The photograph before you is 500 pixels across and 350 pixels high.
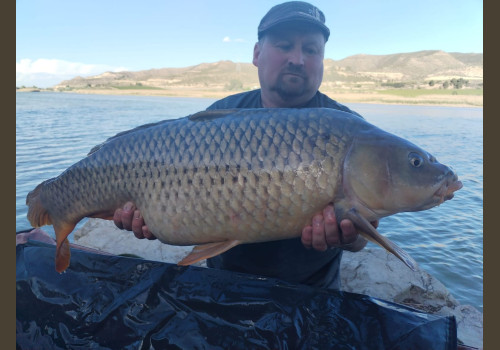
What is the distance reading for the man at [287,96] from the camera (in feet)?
5.61

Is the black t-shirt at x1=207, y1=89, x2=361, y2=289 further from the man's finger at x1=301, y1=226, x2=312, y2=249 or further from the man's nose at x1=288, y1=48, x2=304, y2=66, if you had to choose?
the man's nose at x1=288, y1=48, x2=304, y2=66

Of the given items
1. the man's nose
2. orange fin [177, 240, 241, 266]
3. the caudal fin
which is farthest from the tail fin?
the man's nose

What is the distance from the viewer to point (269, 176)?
1.29m

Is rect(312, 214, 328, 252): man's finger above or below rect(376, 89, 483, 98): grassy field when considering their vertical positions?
below

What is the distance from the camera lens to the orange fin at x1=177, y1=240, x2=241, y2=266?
135 centimetres

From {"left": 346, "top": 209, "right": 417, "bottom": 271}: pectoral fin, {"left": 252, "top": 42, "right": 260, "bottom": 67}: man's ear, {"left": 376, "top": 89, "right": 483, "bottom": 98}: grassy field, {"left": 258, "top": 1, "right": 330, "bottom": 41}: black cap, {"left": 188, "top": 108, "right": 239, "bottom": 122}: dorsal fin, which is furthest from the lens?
{"left": 376, "top": 89, "right": 483, "bottom": 98}: grassy field

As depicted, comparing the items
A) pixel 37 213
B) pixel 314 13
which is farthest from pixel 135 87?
pixel 37 213

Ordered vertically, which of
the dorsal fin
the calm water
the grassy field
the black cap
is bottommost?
the calm water

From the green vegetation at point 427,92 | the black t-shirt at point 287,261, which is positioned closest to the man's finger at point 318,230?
the black t-shirt at point 287,261

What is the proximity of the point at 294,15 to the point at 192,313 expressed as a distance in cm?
155

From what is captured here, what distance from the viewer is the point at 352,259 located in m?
2.97

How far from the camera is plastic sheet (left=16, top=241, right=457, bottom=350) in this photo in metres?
1.24

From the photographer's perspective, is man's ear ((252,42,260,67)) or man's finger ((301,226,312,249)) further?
man's ear ((252,42,260,67))

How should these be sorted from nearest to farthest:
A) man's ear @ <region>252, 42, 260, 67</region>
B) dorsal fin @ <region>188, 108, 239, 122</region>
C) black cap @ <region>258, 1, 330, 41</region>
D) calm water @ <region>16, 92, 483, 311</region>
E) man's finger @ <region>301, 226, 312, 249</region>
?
man's finger @ <region>301, 226, 312, 249</region> → dorsal fin @ <region>188, 108, 239, 122</region> → black cap @ <region>258, 1, 330, 41</region> → man's ear @ <region>252, 42, 260, 67</region> → calm water @ <region>16, 92, 483, 311</region>
